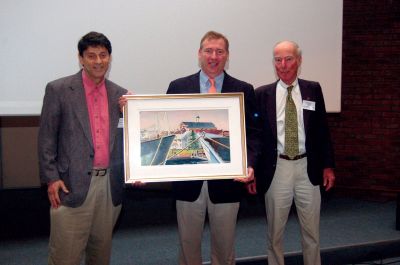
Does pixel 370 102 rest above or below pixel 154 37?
below

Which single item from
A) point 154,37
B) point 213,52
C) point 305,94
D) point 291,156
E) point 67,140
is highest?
point 154,37

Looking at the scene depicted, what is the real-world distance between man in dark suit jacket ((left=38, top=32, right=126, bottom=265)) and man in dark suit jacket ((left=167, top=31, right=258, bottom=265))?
44 cm

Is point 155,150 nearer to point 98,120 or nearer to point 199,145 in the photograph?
point 199,145

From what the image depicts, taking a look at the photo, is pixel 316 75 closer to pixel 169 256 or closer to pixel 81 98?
pixel 169 256

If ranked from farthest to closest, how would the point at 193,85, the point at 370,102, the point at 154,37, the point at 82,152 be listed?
the point at 370,102 < the point at 154,37 < the point at 193,85 < the point at 82,152

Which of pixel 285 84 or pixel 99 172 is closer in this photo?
pixel 99 172

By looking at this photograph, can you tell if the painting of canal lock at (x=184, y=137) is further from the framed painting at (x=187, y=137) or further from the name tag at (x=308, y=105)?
the name tag at (x=308, y=105)

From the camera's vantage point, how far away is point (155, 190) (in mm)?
6371

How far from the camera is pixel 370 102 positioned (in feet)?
19.3

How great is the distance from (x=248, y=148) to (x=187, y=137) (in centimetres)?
42

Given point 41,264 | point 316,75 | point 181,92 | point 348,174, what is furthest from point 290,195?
point 348,174

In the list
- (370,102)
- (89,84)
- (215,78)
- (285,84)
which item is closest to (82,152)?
(89,84)

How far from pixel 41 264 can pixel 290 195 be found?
209 cm

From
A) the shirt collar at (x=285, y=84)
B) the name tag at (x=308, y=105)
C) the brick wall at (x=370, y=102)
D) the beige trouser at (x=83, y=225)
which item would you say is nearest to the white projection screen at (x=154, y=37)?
the shirt collar at (x=285, y=84)
